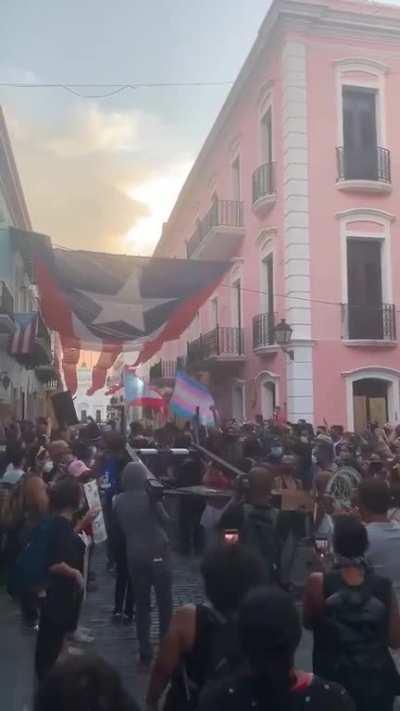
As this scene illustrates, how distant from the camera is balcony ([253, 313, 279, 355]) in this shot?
18.4 m

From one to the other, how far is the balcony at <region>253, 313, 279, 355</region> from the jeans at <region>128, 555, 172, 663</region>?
12.5 m

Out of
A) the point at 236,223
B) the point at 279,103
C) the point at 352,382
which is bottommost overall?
the point at 352,382

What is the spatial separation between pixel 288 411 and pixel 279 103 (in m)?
7.24

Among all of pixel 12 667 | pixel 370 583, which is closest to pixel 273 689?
pixel 370 583

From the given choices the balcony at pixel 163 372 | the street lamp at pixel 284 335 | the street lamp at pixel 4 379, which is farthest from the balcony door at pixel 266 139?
the balcony at pixel 163 372

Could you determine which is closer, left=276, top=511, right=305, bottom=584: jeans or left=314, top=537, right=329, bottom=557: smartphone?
left=314, top=537, right=329, bottom=557: smartphone

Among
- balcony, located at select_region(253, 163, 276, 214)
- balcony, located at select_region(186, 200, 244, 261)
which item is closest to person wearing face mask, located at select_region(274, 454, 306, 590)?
balcony, located at select_region(253, 163, 276, 214)

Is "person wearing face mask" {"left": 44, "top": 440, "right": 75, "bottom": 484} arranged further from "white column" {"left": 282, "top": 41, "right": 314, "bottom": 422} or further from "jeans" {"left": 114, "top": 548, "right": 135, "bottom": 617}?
"white column" {"left": 282, "top": 41, "right": 314, "bottom": 422}

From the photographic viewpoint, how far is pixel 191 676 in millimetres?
2957

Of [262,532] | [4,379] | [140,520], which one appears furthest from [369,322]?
[262,532]

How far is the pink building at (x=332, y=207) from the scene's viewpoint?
1733cm

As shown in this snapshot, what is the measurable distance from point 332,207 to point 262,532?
44.6 feet

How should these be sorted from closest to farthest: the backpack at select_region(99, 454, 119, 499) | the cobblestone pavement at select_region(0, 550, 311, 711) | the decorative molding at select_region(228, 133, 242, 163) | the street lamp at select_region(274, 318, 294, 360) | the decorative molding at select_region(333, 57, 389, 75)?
the cobblestone pavement at select_region(0, 550, 311, 711), the backpack at select_region(99, 454, 119, 499), the street lamp at select_region(274, 318, 294, 360), the decorative molding at select_region(333, 57, 389, 75), the decorative molding at select_region(228, 133, 242, 163)

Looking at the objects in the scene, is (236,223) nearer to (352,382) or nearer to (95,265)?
(352,382)
